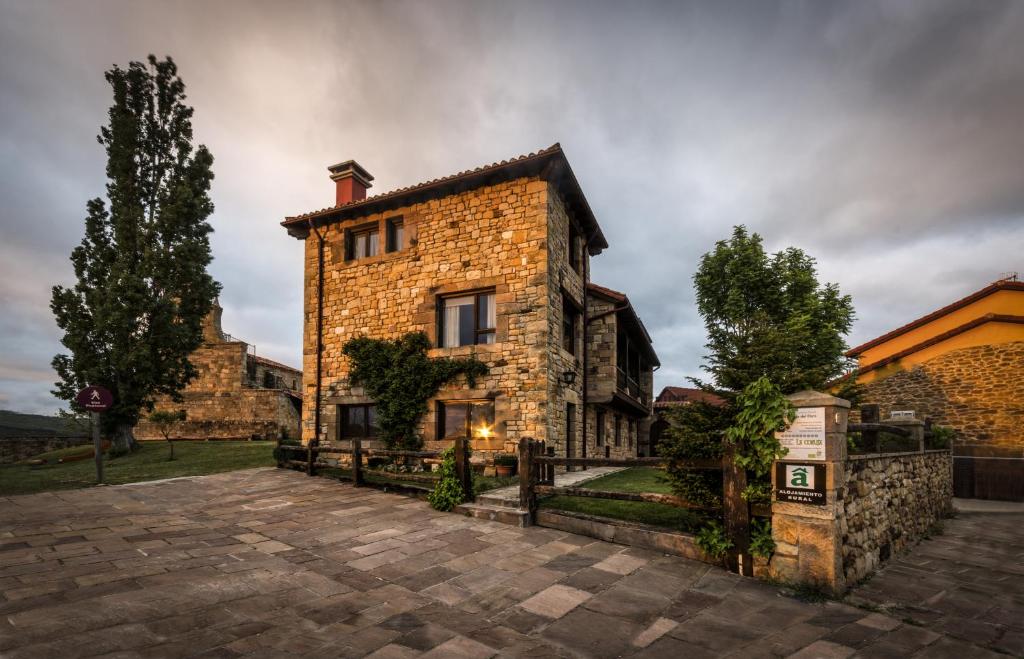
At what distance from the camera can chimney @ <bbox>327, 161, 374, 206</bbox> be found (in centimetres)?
1555

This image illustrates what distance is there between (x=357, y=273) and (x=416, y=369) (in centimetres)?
383

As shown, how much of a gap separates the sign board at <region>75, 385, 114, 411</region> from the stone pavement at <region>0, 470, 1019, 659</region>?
330cm

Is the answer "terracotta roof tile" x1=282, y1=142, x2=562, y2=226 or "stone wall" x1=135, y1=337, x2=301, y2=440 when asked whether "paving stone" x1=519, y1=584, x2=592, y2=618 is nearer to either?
"terracotta roof tile" x1=282, y1=142, x2=562, y2=226

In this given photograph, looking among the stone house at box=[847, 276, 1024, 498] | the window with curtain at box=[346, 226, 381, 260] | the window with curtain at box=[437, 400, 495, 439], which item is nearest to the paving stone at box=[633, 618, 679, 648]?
the window with curtain at box=[437, 400, 495, 439]

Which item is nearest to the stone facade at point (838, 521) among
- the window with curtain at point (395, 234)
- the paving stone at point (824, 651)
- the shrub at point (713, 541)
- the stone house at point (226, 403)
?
the shrub at point (713, 541)

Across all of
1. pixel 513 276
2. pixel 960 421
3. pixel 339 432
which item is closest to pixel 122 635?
pixel 513 276

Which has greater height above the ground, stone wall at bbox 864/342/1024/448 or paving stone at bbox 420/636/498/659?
stone wall at bbox 864/342/1024/448

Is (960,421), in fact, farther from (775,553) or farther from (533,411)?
(775,553)

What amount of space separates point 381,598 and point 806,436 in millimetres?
4567

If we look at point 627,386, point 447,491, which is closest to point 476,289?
point 447,491

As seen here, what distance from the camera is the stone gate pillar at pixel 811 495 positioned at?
4.80 m

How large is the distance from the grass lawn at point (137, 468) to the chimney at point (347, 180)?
8.49m

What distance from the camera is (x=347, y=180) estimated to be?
15.6 m

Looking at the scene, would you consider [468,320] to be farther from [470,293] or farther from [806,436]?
[806,436]
